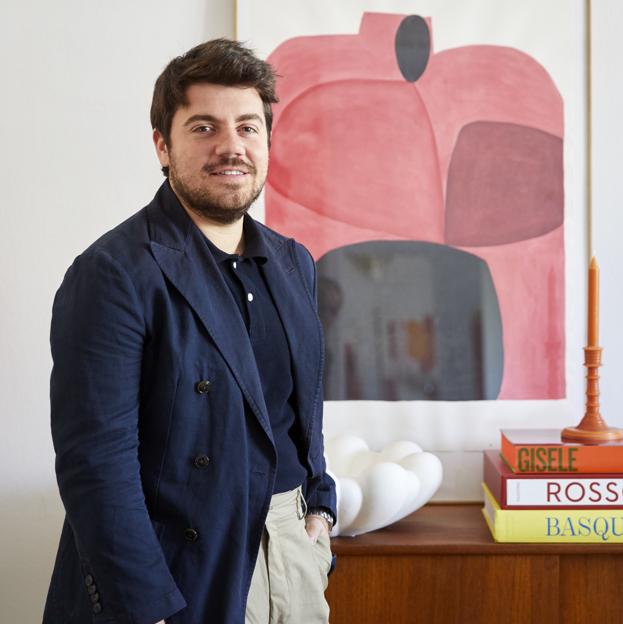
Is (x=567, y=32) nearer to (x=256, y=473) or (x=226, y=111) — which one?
(x=226, y=111)

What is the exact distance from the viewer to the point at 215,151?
119 cm

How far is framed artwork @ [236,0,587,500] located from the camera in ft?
6.06

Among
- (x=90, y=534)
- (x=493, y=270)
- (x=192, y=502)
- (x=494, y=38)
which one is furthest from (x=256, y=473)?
(x=494, y=38)

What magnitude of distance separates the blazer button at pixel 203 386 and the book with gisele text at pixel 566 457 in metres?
0.74

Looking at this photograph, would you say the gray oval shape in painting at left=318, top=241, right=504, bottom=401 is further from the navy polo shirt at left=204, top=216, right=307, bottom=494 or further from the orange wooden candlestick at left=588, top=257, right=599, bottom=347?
the navy polo shirt at left=204, top=216, right=307, bottom=494

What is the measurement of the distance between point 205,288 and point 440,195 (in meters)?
0.85

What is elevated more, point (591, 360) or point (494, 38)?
point (494, 38)

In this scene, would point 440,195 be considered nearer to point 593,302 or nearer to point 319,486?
point 593,302

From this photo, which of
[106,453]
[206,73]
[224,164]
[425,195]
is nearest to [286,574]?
[106,453]

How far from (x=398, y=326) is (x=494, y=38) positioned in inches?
26.3

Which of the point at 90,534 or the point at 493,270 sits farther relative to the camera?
the point at 493,270

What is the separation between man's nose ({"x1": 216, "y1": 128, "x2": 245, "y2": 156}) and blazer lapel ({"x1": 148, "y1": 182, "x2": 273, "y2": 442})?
0.11 metres

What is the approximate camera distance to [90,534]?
1046 mm

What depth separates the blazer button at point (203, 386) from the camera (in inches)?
43.8
